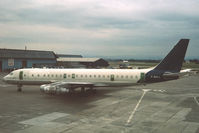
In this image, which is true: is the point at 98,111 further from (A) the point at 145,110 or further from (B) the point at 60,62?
(B) the point at 60,62

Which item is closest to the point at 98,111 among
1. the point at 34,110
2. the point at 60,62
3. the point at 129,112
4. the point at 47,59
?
the point at 129,112

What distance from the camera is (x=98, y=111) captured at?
70.3ft

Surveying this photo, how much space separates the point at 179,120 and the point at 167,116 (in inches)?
57.6

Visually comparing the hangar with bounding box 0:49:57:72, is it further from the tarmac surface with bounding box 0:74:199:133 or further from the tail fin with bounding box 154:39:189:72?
the tail fin with bounding box 154:39:189:72

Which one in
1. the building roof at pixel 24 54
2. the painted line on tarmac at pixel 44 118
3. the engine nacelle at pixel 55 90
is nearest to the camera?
the painted line on tarmac at pixel 44 118

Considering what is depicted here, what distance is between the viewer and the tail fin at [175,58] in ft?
92.8

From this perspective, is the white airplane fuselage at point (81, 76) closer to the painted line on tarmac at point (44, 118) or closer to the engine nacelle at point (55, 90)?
the engine nacelle at point (55, 90)

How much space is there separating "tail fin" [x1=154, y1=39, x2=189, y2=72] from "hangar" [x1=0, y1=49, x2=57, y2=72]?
196 feet

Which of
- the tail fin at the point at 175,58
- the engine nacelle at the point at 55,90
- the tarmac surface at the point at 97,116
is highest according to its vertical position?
the tail fin at the point at 175,58

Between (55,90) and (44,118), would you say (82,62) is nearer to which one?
(55,90)

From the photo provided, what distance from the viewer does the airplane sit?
92.9 ft

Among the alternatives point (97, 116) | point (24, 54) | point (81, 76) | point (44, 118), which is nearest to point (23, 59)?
point (24, 54)

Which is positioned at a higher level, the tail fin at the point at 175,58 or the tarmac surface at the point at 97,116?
the tail fin at the point at 175,58

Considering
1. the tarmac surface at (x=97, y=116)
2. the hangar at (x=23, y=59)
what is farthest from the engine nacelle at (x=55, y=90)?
the hangar at (x=23, y=59)
